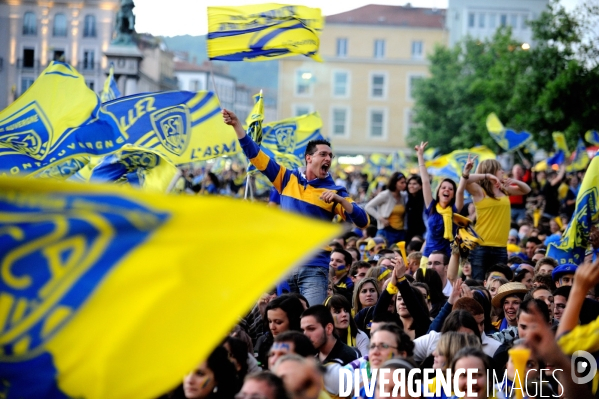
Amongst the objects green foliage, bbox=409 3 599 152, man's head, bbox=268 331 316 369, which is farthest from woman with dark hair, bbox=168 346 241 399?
green foliage, bbox=409 3 599 152

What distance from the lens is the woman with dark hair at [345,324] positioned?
7.13 m

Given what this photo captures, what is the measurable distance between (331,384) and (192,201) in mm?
2594

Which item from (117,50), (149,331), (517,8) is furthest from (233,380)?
(517,8)

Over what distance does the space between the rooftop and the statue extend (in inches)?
1868

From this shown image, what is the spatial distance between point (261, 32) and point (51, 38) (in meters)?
84.1

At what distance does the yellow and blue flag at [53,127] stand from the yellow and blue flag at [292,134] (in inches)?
218

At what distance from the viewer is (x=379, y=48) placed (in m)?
77.1

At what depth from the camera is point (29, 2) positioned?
296 feet

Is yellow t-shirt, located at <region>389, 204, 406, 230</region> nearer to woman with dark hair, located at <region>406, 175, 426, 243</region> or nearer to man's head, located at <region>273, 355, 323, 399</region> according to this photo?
woman with dark hair, located at <region>406, 175, 426, 243</region>

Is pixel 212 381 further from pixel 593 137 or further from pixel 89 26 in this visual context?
pixel 89 26

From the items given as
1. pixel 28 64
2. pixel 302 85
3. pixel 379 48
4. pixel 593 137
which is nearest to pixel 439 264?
pixel 593 137

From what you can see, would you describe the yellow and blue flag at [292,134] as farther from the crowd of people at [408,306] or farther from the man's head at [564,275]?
the man's head at [564,275]

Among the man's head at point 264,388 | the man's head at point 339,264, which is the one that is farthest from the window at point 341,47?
the man's head at point 264,388

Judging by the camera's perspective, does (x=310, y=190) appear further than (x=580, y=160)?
No
